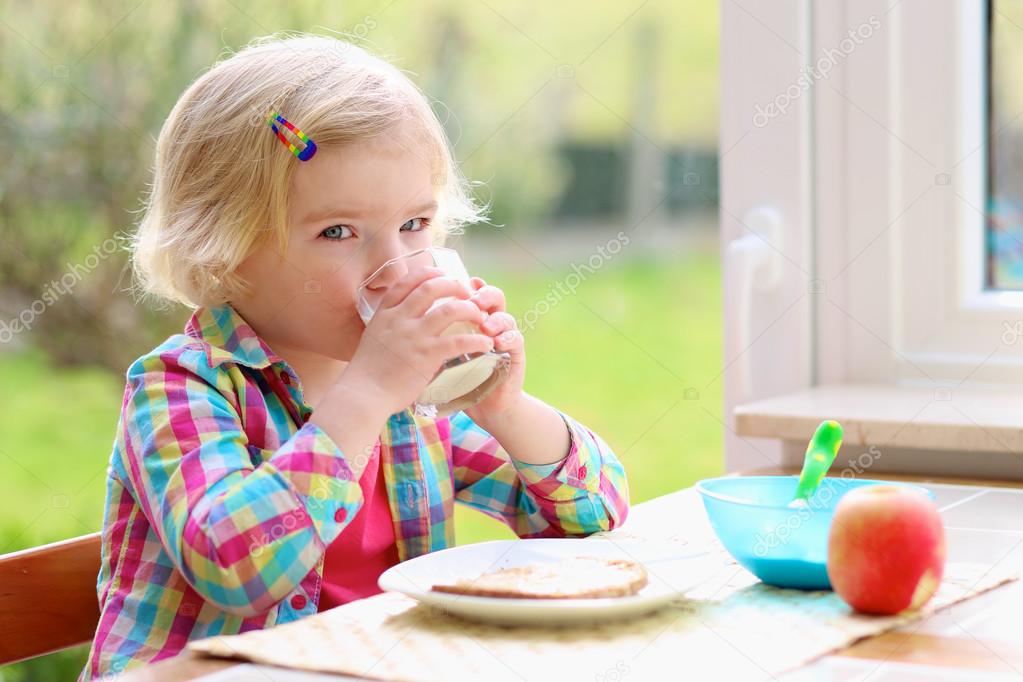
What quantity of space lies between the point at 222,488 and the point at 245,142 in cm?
32

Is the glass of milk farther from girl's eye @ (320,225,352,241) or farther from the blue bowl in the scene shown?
the blue bowl

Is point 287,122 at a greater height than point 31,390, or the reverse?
point 287,122

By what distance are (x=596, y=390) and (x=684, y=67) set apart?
1124 millimetres

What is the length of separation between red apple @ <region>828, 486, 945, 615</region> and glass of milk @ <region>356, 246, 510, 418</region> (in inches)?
Answer: 12.3

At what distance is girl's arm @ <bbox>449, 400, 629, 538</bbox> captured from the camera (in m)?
1.07

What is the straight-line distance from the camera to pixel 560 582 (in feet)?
2.57

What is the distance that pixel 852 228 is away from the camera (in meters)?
1.54

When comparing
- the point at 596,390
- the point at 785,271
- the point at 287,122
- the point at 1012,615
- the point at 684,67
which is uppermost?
the point at 684,67

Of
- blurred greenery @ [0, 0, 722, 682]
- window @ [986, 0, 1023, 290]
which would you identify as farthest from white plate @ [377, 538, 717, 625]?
window @ [986, 0, 1023, 290]

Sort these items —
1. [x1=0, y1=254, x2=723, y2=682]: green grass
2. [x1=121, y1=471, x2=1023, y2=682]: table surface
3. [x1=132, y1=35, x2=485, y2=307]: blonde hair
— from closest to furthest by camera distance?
[x1=121, y1=471, x2=1023, y2=682]: table surface
[x1=132, y1=35, x2=485, y2=307]: blonde hair
[x1=0, y1=254, x2=723, y2=682]: green grass

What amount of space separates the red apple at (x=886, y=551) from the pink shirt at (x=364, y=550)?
43 centimetres

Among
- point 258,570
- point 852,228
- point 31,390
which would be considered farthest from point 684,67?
point 258,570

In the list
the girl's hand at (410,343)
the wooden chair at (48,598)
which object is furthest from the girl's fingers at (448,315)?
the wooden chair at (48,598)

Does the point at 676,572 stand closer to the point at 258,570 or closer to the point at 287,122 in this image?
the point at 258,570
